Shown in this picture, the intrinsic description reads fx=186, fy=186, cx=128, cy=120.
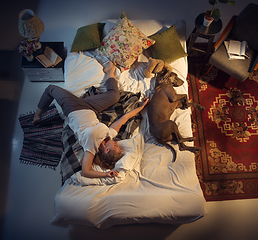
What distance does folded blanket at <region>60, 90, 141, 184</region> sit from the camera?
6.88 ft

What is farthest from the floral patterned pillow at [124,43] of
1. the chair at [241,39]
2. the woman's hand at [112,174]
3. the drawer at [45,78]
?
the woman's hand at [112,174]

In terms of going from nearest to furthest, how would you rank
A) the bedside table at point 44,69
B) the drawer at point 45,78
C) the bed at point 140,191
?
the bed at point 140,191, the bedside table at point 44,69, the drawer at point 45,78

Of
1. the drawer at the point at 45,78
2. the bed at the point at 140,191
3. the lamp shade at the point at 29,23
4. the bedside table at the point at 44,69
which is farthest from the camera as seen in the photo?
the drawer at the point at 45,78

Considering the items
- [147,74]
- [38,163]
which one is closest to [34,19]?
[147,74]

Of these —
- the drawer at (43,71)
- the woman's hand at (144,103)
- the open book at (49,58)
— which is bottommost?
the woman's hand at (144,103)

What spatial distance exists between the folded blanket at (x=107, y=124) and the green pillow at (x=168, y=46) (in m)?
0.69

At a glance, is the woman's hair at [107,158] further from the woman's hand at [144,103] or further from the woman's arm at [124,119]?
the woman's hand at [144,103]

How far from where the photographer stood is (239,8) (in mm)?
3395

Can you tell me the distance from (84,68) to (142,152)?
140cm

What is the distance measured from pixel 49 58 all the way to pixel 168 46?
Answer: 5.48 ft

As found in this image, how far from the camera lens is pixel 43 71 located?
265cm

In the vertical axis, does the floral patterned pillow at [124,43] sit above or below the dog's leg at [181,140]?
above

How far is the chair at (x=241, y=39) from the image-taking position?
2449 mm

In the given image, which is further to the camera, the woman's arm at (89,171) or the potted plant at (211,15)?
the potted plant at (211,15)
